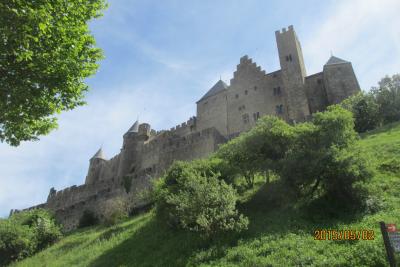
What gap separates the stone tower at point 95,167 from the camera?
44906mm

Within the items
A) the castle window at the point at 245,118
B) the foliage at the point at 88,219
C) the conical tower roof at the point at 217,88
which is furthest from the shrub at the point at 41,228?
the conical tower roof at the point at 217,88

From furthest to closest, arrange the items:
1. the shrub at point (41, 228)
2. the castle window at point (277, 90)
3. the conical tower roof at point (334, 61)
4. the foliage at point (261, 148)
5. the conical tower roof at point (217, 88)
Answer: the conical tower roof at point (217, 88) < the castle window at point (277, 90) < the conical tower roof at point (334, 61) < the shrub at point (41, 228) < the foliage at point (261, 148)

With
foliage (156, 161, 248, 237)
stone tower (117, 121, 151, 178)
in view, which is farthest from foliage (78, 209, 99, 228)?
foliage (156, 161, 248, 237)

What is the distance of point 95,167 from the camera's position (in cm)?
4575

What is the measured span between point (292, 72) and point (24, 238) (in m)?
26.5

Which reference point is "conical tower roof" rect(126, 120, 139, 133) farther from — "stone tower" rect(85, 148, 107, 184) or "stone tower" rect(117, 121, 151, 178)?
"stone tower" rect(85, 148, 107, 184)

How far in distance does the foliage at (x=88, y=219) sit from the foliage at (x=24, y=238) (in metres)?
3.69

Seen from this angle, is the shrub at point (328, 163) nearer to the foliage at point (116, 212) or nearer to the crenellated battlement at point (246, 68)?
the foliage at point (116, 212)

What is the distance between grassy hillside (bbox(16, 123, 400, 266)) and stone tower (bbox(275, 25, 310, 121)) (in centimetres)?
1322

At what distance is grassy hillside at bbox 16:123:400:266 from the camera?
9695 mm

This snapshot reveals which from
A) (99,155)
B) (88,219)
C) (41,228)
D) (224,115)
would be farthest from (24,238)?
(99,155)

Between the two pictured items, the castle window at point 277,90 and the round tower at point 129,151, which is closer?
the castle window at point 277,90
